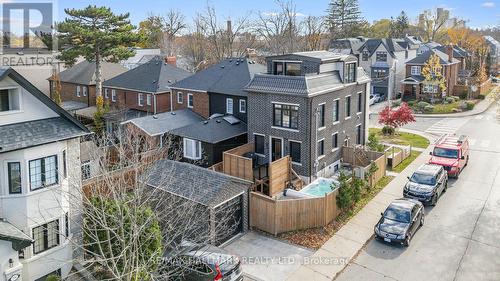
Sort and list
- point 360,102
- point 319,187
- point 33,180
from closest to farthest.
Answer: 1. point 33,180
2. point 319,187
3. point 360,102

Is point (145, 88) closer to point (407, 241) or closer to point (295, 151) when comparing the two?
point (295, 151)

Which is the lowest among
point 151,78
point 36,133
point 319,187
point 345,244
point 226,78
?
point 345,244

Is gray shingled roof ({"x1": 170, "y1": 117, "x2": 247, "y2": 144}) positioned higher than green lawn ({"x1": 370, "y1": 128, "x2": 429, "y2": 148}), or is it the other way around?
gray shingled roof ({"x1": 170, "y1": 117, "x2": 247, "y2": 144})

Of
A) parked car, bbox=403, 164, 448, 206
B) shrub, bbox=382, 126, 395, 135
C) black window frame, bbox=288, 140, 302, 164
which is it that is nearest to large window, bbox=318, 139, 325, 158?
black window frame, bbox=288, 140, 302, 164

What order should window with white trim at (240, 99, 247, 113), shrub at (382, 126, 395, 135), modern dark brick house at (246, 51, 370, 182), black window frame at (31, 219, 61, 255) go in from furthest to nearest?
shrub at (382, 126, 395, 135), window with white trim at (240, 99, 247, 113), modern dark brick house at (246, 51, 370, 182), black window frame at (31, 219, 61, 255)

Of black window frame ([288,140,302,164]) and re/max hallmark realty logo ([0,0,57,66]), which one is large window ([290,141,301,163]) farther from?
re/max hallmark realty logo ([0,0,57,66])

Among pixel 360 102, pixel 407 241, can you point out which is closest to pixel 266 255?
pixel 407 241
